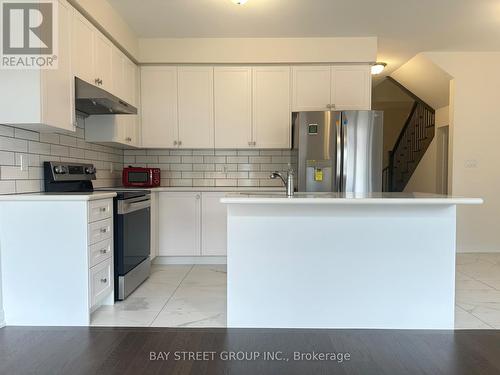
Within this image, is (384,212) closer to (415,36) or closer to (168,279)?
(168,279)

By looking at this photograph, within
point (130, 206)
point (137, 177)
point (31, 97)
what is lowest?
point (130, 206)

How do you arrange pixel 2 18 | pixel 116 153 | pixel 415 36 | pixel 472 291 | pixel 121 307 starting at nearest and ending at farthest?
pixel 2 18
pixel 121 307
pixel 472 291
pixel 415 36
pixel 116 153

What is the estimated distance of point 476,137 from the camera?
4652 mm

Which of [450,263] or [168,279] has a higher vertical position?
[450,263]

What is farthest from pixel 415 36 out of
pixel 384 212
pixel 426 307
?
pixel 426 307

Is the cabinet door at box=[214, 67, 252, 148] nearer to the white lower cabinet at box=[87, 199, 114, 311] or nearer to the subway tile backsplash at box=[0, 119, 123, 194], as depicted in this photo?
the subway tile backsplash at box=[0, 119, 123, 194]

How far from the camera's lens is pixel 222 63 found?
4238 millimetres

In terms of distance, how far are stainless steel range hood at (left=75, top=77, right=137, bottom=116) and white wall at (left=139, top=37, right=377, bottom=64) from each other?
1248mm

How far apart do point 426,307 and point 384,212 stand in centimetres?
68

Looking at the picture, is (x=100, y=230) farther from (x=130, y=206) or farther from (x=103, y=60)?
(x=103, y=60)

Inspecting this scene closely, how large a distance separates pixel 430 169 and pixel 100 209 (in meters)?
5.16

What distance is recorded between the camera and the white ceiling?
10.8ft

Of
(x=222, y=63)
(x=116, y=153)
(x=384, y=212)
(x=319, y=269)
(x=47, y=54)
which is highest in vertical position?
(x=222, y=63)

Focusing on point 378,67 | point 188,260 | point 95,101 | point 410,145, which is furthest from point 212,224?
point 410,145
